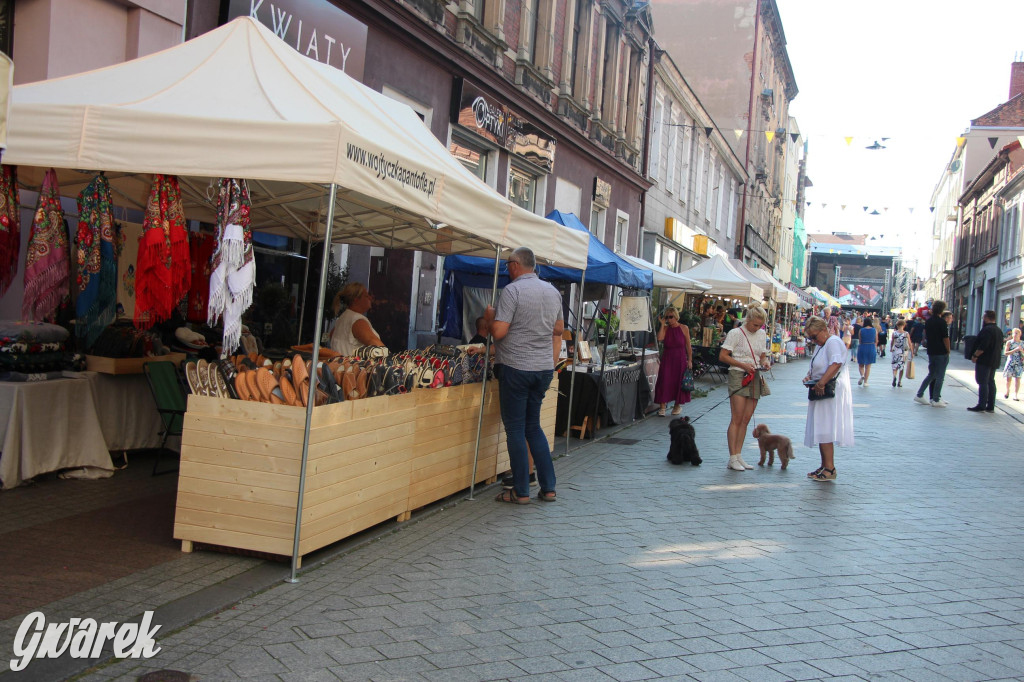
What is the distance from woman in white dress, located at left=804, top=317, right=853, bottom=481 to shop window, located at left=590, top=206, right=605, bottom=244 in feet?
42.1

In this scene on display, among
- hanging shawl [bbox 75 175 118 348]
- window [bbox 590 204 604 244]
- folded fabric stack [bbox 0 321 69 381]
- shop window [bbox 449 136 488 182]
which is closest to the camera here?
hanging shawl [bbox 75 175 118 348]

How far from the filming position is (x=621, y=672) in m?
3.60

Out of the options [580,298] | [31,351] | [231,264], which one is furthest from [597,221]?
[231,264]

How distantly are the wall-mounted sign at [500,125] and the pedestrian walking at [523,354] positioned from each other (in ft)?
25.0

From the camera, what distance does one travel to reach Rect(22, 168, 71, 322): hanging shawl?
5398mm

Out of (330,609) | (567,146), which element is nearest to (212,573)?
(330,609)

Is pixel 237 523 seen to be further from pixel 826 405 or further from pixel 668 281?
pixel 668 281

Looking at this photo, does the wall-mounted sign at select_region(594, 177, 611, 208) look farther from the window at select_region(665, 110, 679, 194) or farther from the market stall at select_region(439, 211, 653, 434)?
the market stall at select_region(439, 211, 653, 434)

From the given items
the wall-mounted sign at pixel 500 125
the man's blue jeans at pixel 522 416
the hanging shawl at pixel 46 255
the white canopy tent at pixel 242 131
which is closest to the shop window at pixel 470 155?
the wall-mounted sign at pixel 500 125

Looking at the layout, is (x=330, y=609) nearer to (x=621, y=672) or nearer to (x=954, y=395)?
(x=621, y=672)

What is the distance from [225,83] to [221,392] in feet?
6.21

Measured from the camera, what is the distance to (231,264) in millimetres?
4828

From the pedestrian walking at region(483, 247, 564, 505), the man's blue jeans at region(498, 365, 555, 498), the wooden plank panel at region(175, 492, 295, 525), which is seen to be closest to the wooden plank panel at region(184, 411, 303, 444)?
the wooden plank panel at region(175, 492, 295, 525)

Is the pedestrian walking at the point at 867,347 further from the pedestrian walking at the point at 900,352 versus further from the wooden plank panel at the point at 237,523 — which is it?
the wooden plank panel at the point at 237,523
